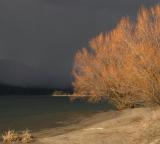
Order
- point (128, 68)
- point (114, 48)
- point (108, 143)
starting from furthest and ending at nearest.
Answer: point (114, 48), point (128, 68), point (108, 143)

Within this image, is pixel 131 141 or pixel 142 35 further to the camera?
pixel 142 35

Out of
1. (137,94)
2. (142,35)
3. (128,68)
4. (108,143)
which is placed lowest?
(108,143)

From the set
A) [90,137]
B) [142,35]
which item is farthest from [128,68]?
[90,137]

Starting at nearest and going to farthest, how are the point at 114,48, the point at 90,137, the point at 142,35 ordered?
the point at 90,137, the point at 142,35, the point at 114,48

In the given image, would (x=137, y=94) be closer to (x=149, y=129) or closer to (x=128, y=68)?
(x=128, y=68)

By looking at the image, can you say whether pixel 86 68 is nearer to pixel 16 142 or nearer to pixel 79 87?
pixel 79 87

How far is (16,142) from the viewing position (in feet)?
69.2

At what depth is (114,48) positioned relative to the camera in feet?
140

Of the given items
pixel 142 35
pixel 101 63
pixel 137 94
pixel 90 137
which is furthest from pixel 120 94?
pixel 90 137

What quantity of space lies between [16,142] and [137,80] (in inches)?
635

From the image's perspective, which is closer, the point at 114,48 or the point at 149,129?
the point at 149,129

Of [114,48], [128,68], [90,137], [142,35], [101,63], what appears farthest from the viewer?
[101,63]

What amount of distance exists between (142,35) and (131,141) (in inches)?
577

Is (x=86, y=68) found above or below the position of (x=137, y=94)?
above
